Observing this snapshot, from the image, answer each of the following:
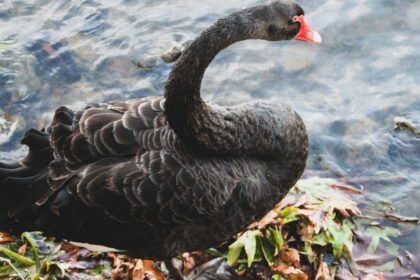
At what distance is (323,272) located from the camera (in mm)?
3955

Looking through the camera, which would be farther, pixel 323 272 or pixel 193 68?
pixel 323 272

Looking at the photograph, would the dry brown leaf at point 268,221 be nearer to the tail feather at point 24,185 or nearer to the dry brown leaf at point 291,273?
the dry brown leaf at point 291,273

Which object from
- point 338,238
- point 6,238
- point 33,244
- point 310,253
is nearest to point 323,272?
point 310,253

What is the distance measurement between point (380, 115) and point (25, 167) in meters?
2.94

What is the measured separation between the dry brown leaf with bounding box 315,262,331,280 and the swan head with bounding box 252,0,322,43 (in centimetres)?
141

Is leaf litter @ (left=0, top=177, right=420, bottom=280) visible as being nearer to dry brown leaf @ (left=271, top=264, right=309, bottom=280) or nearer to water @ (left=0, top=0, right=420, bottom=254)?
dry brown leaf @ (left=271, top=264, right=309, bottom=280)

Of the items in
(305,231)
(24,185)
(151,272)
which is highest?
(24,185)

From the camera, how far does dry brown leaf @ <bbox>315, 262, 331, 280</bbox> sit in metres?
3.94

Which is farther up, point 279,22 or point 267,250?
point 279,22

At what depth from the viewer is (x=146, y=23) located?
6.13m

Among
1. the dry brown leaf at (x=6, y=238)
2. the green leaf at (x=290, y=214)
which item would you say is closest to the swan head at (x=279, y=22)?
the green leaf at (x=290, y=214)

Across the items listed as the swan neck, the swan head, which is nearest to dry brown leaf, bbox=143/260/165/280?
the swan neck

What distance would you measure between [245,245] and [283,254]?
0.82 ft

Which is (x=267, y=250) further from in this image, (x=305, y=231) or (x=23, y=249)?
(x=23, y=249)
